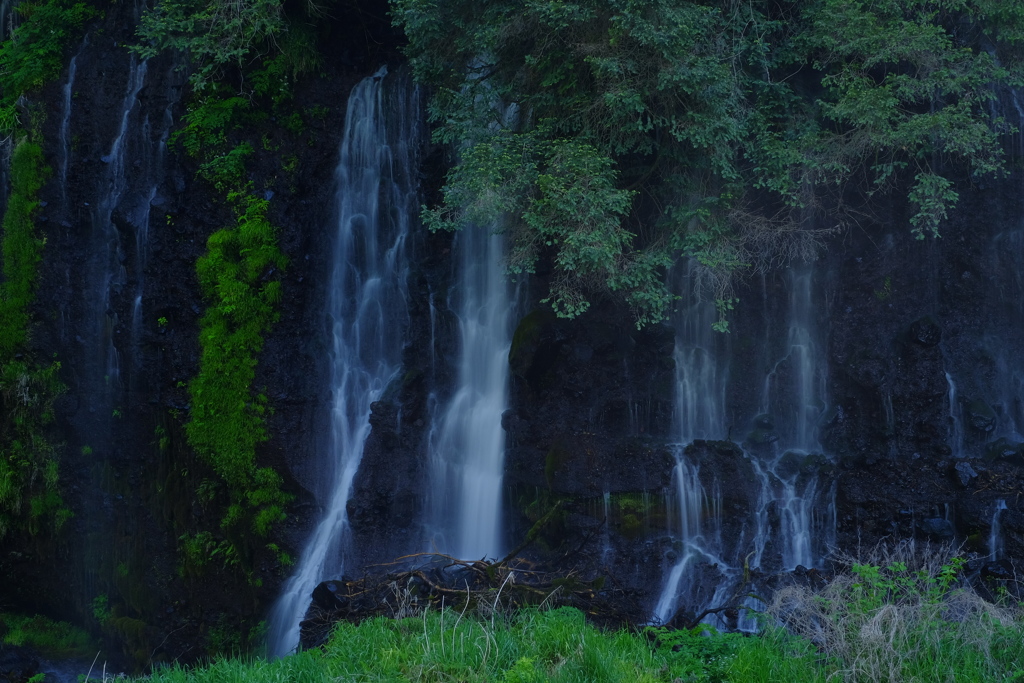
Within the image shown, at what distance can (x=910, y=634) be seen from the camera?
15.6 ft

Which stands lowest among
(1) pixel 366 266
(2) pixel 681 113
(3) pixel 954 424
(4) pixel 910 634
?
(4) pixel 910 634

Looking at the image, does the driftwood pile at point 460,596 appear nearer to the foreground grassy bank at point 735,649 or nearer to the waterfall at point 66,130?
the foreground grassy bank at point 735,649

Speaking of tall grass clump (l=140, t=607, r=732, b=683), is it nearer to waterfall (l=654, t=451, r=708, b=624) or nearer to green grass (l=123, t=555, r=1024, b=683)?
green grass (l=123, t=555, r=1024, b=683)

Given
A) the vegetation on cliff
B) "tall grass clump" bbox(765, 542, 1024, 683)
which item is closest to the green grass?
"tall grass clump" bbox(765, 542, 1024, 683)

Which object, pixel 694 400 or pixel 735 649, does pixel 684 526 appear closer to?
pixel 694 400

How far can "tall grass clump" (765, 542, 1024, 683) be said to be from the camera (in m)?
4.57

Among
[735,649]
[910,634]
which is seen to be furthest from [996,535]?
[735,649]

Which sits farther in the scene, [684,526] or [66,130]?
[66,130]

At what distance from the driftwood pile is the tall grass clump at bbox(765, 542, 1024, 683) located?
1918mm

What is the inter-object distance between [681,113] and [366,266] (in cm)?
499

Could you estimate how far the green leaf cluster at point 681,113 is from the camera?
8047 mm

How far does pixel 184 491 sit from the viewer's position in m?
10.2

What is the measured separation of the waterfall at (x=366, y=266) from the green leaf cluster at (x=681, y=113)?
197cm

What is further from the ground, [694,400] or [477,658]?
[694,400]
